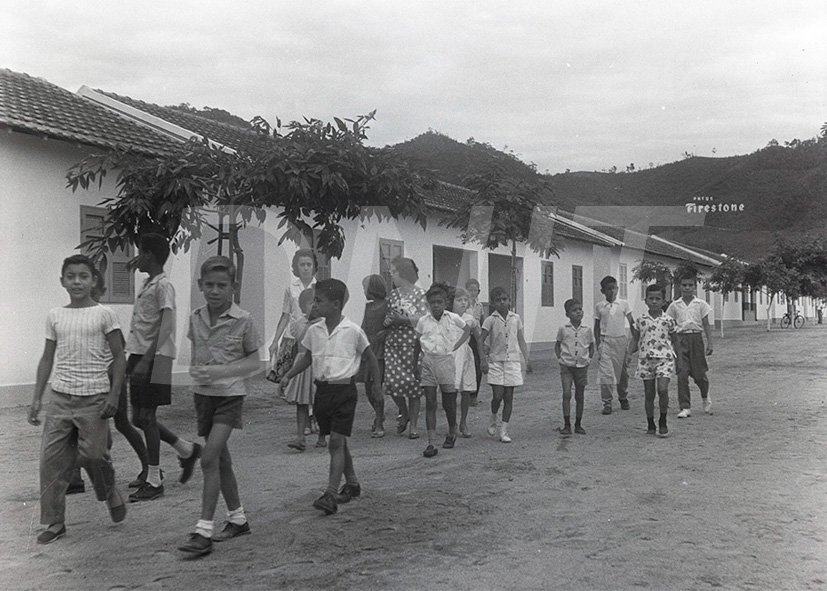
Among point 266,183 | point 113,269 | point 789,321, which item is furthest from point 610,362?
point 789,321

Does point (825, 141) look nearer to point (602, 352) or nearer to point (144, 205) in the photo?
point (602, 352)

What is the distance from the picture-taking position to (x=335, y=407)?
495 centimetres

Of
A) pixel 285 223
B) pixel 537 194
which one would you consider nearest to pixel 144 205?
pixel 285 223

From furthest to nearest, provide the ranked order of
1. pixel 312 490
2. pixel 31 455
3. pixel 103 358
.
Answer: pixel 31 455 → pixel 312 490 → pixel 103 358

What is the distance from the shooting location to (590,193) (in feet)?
147

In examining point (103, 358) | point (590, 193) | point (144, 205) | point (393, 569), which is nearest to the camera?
point (393, 569)

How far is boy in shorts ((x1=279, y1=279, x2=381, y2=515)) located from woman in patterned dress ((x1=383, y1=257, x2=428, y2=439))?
218 centimetres

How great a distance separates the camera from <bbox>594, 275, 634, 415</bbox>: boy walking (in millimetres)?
9406

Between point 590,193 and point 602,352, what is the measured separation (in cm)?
3664

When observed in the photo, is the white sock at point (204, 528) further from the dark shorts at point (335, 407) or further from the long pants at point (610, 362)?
the long pants at point (610, 362)

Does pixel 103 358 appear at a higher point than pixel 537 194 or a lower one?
lower

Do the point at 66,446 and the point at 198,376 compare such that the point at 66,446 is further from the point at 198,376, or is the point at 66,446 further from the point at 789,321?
the point at 789,321

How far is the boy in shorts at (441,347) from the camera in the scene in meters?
6.95

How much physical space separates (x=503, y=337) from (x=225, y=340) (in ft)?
11.8
